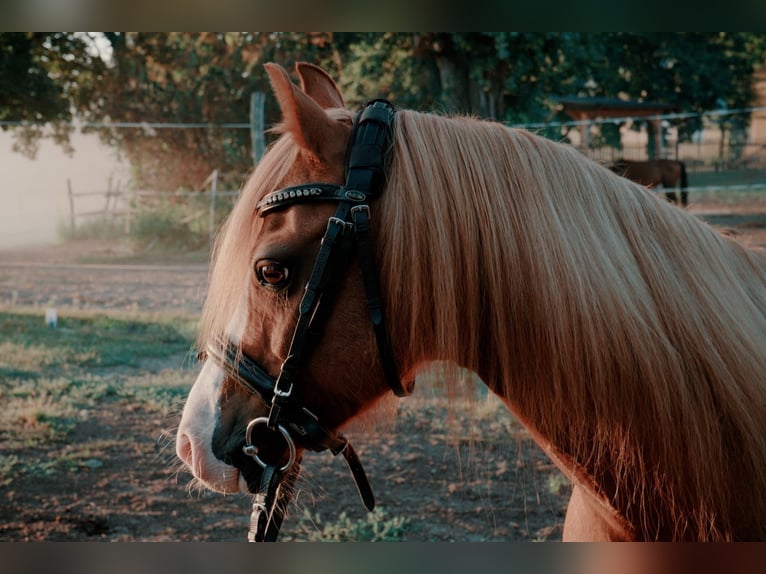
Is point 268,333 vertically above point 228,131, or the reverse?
point 228,131

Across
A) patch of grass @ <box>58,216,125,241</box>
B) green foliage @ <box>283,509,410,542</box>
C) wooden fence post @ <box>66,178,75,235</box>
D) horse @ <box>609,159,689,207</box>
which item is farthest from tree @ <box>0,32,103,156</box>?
horse @ <box>609,159,689,207</box>

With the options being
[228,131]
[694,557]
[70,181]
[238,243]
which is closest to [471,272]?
[238,243]

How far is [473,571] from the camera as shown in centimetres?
167

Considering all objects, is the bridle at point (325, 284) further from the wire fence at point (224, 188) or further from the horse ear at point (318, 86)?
the wire fence at point (224, 188)

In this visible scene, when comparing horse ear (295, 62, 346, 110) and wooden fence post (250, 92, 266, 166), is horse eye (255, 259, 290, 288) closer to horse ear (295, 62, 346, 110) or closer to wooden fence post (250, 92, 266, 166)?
horse ear (295, 62, 346, 110)

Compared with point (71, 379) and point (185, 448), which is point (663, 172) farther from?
point (185, 448)

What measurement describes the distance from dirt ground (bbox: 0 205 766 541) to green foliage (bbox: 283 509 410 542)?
2cm

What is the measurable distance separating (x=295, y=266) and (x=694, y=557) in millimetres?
912

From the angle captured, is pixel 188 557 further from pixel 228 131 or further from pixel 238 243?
pixel 228 131

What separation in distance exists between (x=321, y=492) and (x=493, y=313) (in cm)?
203

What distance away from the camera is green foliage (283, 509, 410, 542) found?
8.16 feet

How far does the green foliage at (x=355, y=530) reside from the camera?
249 cm

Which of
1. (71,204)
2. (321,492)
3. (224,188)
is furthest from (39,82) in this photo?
(321,492)
